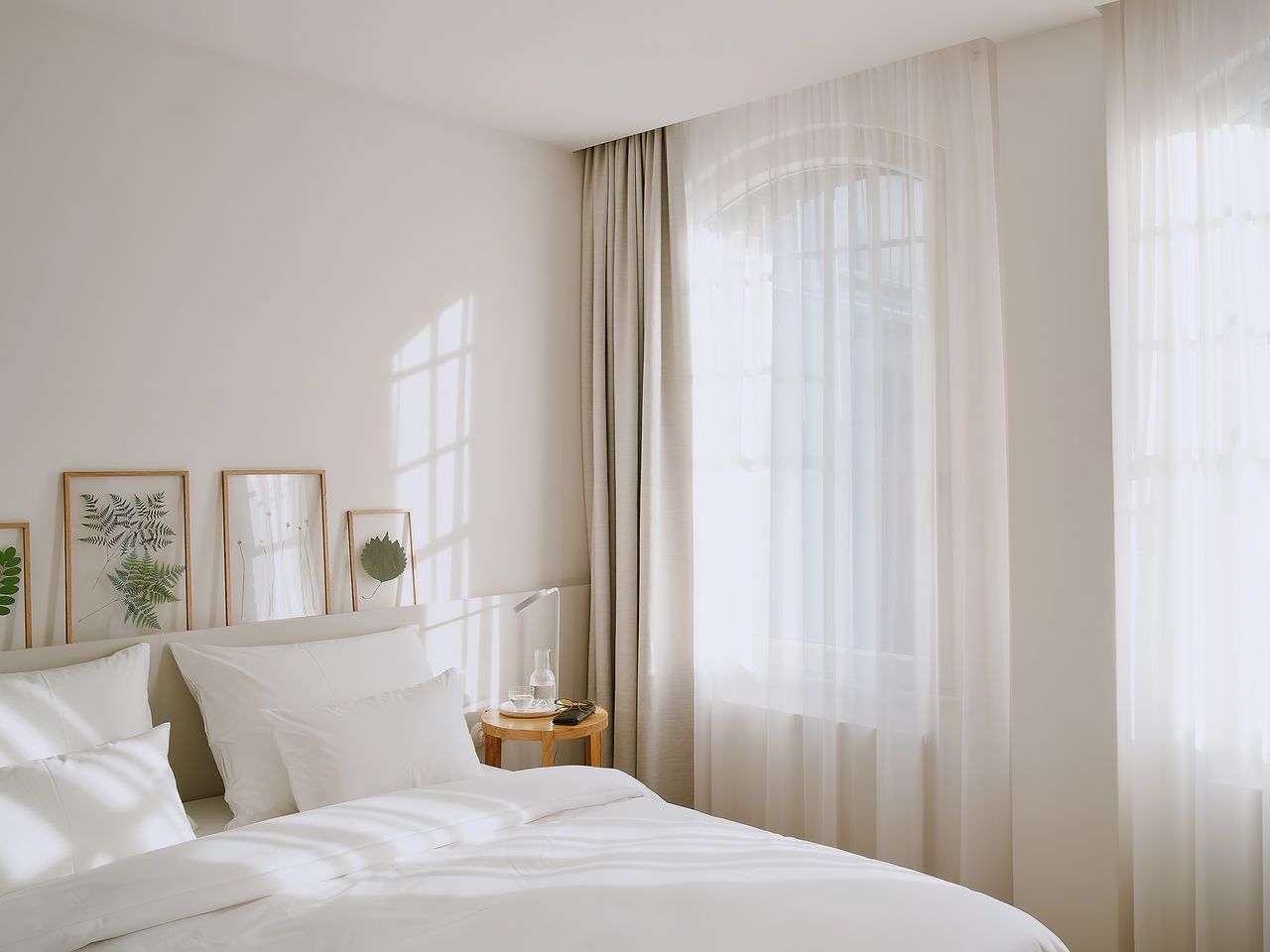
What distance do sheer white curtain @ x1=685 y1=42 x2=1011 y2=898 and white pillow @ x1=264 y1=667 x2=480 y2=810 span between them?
1214 millimetres

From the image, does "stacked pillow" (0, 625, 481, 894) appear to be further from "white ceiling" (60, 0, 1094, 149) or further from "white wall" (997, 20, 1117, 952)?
"white ceiling" (60, 0, 1094, 149)

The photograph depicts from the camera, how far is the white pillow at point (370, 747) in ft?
8.31

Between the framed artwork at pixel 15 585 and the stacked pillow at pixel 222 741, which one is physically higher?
the framed artwork at pixel 15 585

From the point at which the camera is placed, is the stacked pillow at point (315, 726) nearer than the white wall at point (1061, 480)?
Yes

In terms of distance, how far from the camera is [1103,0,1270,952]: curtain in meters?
2.53

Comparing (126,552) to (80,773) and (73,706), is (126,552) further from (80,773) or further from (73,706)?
(80,773)

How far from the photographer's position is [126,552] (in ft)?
9.16

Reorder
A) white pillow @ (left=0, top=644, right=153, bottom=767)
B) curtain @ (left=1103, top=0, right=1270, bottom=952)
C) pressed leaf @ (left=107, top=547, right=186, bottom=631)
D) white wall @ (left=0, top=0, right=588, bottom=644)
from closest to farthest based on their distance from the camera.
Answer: white pillow @ (left=0, top=644, right=153, bottom=767)
curtain @ (left=1103, top=0, right=1270, bottom=952)
white wall @ (left=0, top=0, right=588, bottom=644)
pressed leaf @ (left=107, top=547, right=186, bottom=631)

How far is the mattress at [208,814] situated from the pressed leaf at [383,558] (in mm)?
847

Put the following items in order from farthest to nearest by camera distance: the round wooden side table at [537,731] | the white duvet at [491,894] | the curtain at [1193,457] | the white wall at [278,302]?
the round wooden side table at [537,731] < the white wall at [278,302] < the curtain at [1193,457] < the white duvet at [491,894]

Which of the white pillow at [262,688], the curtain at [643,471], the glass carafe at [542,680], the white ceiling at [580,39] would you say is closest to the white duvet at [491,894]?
the white pillow at [262,688]

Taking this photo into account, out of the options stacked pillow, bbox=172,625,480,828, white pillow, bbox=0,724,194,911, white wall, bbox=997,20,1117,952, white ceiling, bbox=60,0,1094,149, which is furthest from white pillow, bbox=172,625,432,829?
white wall, bbox=997,20,1117,952

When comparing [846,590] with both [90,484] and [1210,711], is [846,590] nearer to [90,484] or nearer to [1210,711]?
[1210,711]

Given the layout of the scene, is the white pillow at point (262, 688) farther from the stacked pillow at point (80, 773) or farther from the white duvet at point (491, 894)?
the white duvet at point (491, 894)
